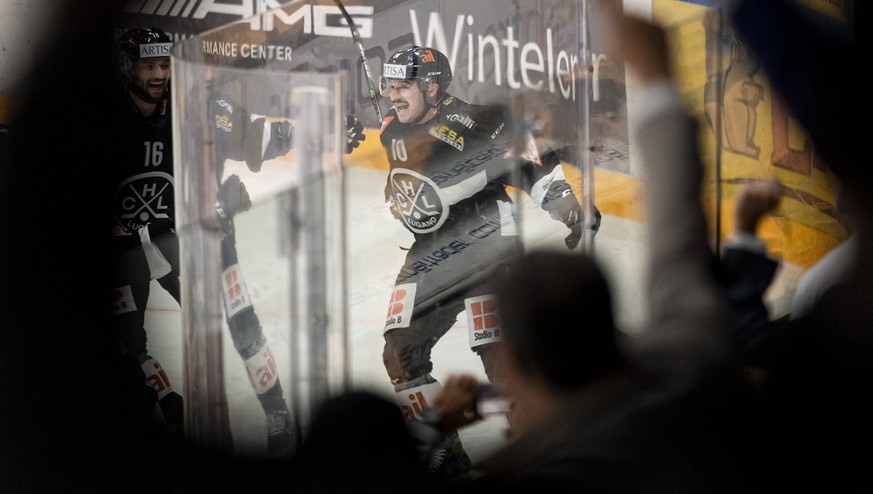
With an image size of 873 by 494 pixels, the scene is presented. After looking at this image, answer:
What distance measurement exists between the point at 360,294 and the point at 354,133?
0.66m

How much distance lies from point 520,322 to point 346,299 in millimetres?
296

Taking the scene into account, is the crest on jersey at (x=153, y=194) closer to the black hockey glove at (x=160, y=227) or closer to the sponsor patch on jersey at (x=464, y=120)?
the black hockey glove at (x=160, y=227)

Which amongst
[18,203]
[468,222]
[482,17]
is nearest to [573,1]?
[482,17]

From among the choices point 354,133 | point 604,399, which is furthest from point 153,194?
point 604,399

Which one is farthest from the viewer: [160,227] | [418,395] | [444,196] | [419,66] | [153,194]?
[160,227]

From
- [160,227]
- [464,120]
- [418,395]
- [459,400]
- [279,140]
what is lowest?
[418,395]

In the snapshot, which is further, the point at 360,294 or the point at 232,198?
the point at 360,294

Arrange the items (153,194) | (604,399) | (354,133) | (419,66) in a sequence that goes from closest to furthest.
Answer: (604,399) < (354,133) < (419,66) < (153,194)

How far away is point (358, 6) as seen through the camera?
6.36ft

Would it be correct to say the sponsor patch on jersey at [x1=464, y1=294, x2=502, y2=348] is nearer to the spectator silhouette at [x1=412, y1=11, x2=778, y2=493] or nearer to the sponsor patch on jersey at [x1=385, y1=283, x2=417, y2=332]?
the sponsor patch on jersey at [x1=385, y1=283, x2=417, y2=332]

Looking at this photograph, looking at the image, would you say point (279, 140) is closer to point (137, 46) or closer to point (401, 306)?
point (137, 46)

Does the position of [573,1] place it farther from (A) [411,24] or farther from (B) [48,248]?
(B) [48,248]

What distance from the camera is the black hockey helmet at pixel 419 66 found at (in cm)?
183

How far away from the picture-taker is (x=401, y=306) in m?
2.05
